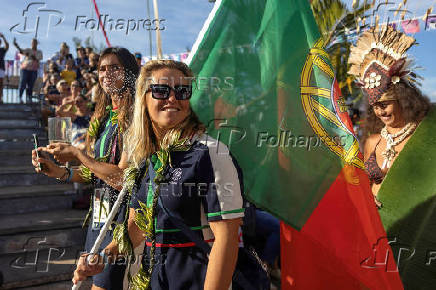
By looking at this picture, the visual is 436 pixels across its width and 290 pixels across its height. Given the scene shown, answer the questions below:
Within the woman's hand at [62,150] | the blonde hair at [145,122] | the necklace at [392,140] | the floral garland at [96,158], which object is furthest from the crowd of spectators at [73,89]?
the necklace at [392,140]

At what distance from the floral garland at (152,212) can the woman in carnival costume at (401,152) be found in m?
1.87

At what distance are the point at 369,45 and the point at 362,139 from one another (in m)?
0.88

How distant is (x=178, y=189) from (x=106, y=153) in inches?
45.7

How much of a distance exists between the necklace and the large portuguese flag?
75cm

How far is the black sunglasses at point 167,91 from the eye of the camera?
5.80 ft

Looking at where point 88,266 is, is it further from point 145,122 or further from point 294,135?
point 294,135

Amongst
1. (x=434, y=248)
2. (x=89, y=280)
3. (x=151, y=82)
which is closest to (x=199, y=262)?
(x=151, y=82)

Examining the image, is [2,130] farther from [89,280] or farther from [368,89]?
[368,89]

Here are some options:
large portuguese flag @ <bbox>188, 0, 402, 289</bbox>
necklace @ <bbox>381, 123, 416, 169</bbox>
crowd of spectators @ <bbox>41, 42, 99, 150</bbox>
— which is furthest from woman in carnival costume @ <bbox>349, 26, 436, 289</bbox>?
crowd of spectators @ <bbox>41, 42, 99, 150</bbox>

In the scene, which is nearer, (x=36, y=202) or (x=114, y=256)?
(x=114, y=256)

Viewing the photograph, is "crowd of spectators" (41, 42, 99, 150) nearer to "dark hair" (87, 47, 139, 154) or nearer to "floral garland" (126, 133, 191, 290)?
"dark hair" (87, 47, 139, 154)

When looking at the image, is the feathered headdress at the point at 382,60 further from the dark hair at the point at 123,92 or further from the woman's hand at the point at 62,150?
the woman's hand at the point at 62,150

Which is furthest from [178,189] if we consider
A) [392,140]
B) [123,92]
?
[392,140]

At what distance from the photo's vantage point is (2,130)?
831 cm
